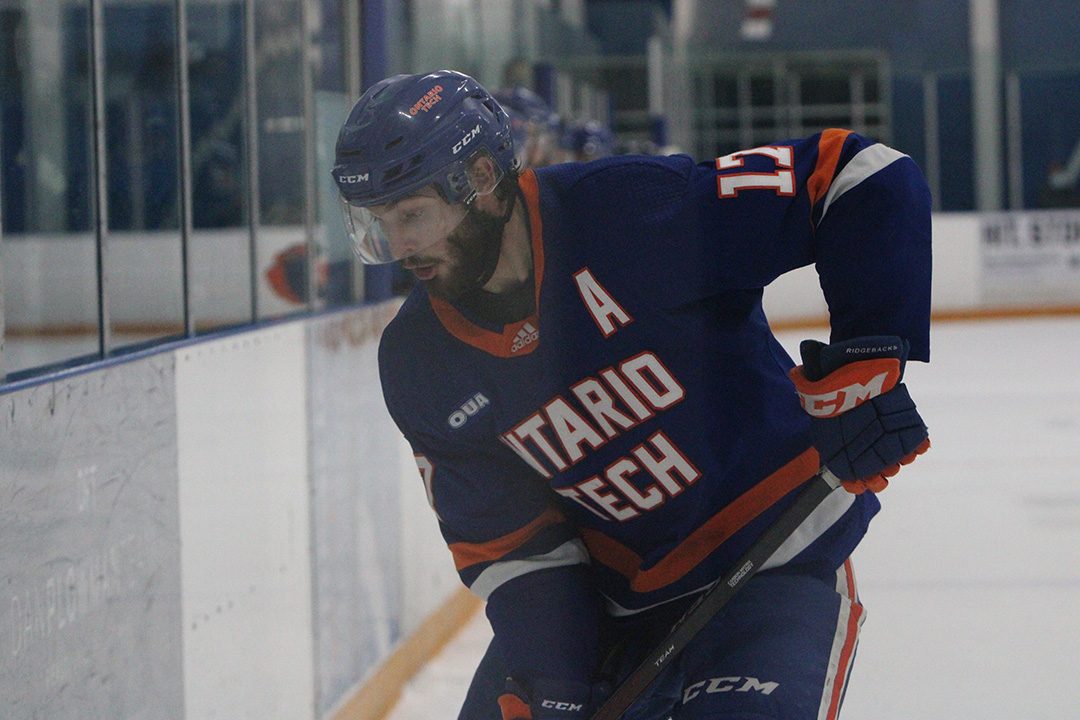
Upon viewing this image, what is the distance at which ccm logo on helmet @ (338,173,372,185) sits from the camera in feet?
4.20

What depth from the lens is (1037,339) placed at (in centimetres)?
830

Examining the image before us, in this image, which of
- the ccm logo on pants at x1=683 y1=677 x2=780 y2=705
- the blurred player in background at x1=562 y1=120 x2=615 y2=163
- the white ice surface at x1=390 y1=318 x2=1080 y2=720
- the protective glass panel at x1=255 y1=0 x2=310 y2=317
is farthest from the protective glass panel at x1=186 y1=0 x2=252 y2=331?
the blurred player in background at x1=562 y1=120 x2=615 y2=163

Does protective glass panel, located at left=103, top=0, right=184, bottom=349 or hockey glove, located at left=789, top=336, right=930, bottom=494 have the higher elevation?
protective glass panel, located at left=103, top=0, right=184, bottom=349

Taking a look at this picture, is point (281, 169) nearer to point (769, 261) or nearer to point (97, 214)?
point (97, 214)

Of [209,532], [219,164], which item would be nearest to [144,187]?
[219,164]

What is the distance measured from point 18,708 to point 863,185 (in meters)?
0.89

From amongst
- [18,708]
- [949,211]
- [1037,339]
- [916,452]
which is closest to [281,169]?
[18,708]

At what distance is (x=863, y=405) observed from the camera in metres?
1.28

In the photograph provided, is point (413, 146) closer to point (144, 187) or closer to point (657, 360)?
point (657, 360)

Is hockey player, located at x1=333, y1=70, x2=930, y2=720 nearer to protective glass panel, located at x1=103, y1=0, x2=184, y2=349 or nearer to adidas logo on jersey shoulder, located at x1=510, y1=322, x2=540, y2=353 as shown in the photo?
adidas logo on jersey shoulder, located at x1=510, y1=322, x2=540, y2=353

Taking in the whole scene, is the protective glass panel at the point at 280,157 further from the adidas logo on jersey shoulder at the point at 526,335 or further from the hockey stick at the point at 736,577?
the hockey stick at the point at 736,577

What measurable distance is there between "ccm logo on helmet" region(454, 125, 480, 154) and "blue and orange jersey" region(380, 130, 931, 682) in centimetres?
7

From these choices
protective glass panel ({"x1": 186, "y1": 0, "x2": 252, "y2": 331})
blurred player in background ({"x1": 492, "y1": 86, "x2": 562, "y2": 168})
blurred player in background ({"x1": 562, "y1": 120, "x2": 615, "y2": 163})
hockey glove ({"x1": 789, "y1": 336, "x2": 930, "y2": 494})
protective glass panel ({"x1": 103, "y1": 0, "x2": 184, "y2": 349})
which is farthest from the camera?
blurred player in background ({"x1": 562, "y1": 120, "x2": 615, "y2": 163})

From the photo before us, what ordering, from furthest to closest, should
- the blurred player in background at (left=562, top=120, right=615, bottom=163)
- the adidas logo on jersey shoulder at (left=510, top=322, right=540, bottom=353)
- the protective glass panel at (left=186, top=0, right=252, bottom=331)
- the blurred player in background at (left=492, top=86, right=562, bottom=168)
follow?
the blurred player in background at (left=562, top=120, right=615, bottom=163) < the blurred player in background at (left=492, top=86, right=562, bottom=168) < the protective glass panel at (left=186, top=0, right=252, bottom=331) < the adidas logo on jersey shoulder at (left=510, top=322, right=540, bottom=353)
